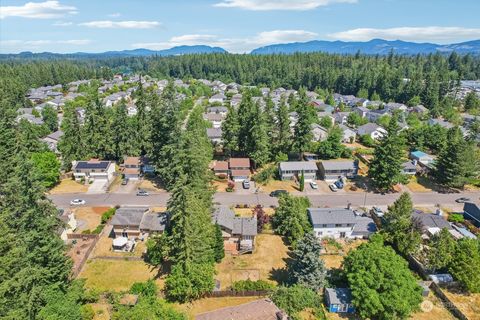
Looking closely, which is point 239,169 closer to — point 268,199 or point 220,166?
point 220,166

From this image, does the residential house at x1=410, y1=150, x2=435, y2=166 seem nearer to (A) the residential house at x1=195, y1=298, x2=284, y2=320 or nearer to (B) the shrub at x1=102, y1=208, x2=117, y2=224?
(A) the residential house at x1=195, y1=298, x2=284, y2=320

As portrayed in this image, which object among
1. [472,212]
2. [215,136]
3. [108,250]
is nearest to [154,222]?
[108,250]

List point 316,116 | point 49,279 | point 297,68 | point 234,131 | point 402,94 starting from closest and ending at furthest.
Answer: point 49,279 → point 234,131 → point 316,116 → point 402,94 → point 297,68

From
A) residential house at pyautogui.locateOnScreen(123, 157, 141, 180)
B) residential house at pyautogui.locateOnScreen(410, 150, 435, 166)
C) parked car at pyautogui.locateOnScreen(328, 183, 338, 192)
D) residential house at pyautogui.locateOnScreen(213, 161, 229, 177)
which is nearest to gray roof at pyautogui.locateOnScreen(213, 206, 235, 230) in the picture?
residential house at pyautogui.locateOnScreen(213, 161, 229, 177)

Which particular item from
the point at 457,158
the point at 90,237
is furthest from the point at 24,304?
the point at 457,158

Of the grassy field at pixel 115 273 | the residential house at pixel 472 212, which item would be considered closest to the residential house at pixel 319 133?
the residential house at pixel 472 212

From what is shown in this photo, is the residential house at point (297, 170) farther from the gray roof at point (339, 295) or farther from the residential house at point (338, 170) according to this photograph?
the gray roof at point (339, 295)

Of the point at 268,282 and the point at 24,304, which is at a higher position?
the point at 24,304

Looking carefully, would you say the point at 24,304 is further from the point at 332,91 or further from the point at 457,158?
the point at 332,91
